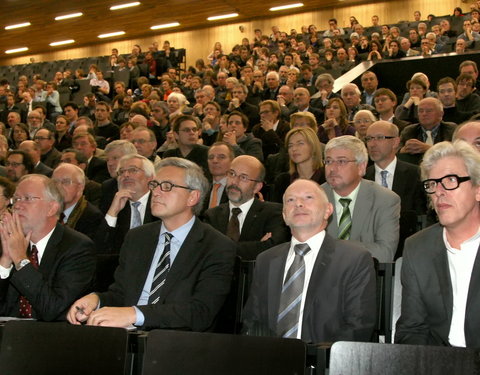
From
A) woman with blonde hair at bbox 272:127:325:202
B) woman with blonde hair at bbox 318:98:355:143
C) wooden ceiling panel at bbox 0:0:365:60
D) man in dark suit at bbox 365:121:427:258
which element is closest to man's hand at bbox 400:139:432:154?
man in dark suit at bbox 365:121:427:258

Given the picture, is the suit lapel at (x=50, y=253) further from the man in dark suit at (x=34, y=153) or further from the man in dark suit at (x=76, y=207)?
the man in dark suit at (x=34, y=153)

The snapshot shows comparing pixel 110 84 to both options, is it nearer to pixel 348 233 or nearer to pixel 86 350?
pixel 348 233

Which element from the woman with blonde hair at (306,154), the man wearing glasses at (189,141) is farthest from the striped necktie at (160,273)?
the man wearing glasses at (189,141)

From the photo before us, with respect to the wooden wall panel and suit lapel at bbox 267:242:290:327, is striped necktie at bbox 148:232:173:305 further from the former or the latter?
the wooden wall panel

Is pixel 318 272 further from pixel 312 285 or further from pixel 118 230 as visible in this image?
pixel 118 230

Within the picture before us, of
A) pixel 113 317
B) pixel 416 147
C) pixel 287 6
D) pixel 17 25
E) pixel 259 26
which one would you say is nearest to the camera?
pixel 113 317

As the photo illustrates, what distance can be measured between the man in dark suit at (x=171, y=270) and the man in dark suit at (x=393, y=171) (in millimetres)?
1762

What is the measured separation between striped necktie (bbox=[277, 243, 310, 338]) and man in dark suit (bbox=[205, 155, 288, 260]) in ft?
3.64

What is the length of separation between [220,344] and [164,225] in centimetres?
119

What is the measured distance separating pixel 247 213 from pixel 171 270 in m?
1.36

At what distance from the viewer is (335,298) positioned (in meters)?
2.53

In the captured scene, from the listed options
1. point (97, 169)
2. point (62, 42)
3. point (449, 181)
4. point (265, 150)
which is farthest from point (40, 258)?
point (62, 42)

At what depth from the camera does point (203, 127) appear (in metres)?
7.23

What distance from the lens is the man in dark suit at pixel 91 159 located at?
6.18 m
